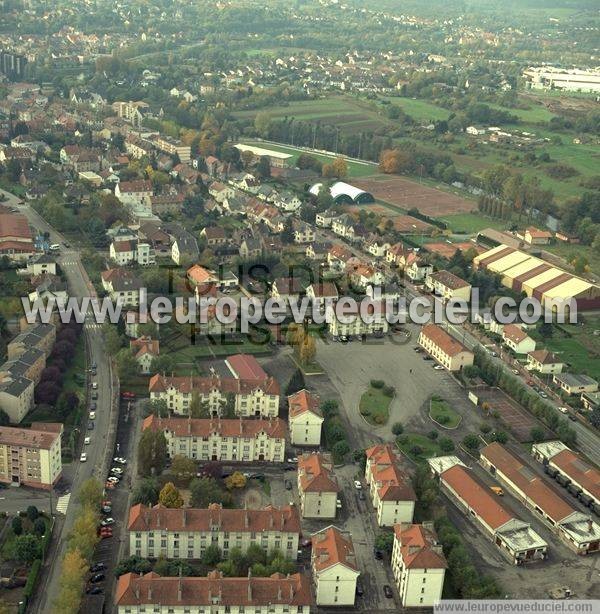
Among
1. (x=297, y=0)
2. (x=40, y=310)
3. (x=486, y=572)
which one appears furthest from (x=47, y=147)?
(x=297, y=0)

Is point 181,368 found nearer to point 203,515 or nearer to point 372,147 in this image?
point 203,515

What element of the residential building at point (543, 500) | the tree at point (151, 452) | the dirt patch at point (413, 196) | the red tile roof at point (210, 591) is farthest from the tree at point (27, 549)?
the dirt patch at point (413, 196)

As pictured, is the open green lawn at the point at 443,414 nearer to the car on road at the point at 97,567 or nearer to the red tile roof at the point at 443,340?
the red tile roof at the point at 443,340

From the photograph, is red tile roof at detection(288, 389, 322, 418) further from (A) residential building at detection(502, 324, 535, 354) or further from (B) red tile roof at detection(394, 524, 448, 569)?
(A) residential building at detection(502, 324, 535, 354)

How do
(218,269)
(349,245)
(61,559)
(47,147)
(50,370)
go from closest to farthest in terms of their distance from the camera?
(61,559)
(50,370)
(218,269)
(349,245)
(47,147)

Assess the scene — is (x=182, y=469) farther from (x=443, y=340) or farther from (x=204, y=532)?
(x=443, y=340)
